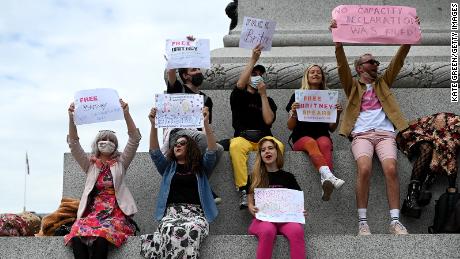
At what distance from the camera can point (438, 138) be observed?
25.5 feet

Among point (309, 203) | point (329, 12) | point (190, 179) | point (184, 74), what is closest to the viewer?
point (190, 179)

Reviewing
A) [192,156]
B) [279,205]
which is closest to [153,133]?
[192,156]

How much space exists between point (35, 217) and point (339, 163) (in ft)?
10.3

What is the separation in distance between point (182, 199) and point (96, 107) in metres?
1.25

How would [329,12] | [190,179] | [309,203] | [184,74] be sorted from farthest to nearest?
[329,12] → [184,74] → [309,203] → [190,179]

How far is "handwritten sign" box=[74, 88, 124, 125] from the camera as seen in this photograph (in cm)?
754

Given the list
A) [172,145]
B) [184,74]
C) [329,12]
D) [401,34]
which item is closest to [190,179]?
[172,145]

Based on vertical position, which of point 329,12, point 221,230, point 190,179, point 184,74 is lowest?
point 221,230

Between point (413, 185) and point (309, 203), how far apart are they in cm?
101

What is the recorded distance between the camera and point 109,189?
293 inches

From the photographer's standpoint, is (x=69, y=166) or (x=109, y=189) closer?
(x=109, y=189)

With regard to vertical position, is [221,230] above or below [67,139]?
below

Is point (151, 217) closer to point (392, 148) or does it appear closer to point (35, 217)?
point (35, 217)

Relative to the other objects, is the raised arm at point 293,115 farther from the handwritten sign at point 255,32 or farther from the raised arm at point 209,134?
the raised arm at point 209,134
